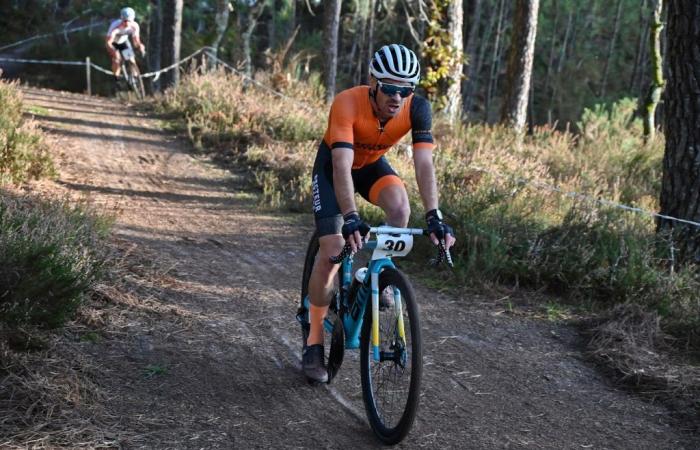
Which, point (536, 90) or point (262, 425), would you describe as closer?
point (262, 425)

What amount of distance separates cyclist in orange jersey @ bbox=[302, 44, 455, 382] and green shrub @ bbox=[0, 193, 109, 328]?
150cm

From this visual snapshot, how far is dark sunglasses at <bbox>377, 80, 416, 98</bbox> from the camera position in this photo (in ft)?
13.3

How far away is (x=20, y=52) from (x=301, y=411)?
114 feet

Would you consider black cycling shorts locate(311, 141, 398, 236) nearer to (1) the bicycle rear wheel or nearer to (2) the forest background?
(2) the forest background

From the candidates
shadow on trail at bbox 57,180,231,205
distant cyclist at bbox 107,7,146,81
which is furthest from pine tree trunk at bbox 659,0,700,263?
distant cyclist at bbox 107,7,146,81

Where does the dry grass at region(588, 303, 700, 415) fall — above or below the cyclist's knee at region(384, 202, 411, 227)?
below

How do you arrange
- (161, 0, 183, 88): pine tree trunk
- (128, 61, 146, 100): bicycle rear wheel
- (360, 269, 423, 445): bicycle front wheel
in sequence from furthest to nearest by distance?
(128, 61, 146, 100): bicycle rear wheel, (161, 0, 183, 88): pine tree trunk, (360, 269, 423, 445): bicycle front wheel

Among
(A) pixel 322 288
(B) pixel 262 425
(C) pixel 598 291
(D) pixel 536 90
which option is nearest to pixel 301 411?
(B) pixel 262 425

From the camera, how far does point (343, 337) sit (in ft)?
14.2

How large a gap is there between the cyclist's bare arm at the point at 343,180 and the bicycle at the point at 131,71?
1371cm

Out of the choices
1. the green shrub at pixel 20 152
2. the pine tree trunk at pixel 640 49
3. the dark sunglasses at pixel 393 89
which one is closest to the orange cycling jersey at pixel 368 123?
the dark sunglasses at pixel 393 89

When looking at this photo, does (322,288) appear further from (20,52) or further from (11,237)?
(20,52)

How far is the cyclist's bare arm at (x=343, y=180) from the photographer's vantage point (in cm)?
397

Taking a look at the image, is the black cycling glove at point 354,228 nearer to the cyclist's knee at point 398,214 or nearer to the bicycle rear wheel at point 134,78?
the cyclist's knee at point 398,214
